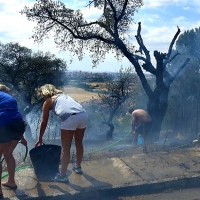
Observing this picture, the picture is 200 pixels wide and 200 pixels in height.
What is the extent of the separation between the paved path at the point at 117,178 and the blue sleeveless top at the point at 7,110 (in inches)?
39.5

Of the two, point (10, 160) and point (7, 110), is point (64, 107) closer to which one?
point (7, 110)

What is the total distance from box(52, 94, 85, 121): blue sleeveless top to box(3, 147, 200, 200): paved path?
99 centimetres

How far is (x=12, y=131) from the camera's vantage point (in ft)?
14.4

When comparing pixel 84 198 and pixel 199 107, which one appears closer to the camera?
pixel 84 198

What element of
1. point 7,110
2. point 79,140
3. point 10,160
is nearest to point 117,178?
point 79,140

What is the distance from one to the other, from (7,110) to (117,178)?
1.89 meters

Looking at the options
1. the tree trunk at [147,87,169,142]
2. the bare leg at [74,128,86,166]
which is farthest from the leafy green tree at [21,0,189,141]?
the bare leg at [74,128,86,166]

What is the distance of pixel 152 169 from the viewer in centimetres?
535

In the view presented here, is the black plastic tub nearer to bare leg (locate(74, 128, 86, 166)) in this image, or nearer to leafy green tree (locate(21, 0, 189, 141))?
bare leg (locate(74, 128, 86, 166))

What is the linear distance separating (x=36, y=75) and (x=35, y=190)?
16.1 meters

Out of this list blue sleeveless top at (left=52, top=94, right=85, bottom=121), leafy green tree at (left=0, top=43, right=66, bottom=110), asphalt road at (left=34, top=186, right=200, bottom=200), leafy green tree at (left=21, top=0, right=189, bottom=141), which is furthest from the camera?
leafy green tree at (left=0, top=43, right=66, bottom=110)

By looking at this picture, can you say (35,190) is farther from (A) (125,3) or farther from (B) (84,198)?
(A) (125,3)

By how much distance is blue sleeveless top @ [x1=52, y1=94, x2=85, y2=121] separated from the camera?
472 centimetres

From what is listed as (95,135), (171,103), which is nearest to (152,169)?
(171,103)
